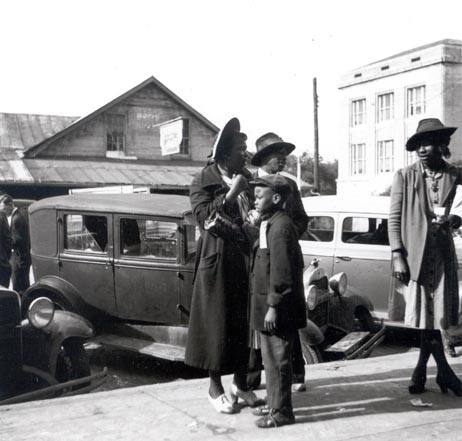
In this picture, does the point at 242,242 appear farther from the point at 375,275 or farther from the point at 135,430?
the point at 375,275

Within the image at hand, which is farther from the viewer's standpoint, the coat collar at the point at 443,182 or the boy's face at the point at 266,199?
the coat collar at the point at 443,182

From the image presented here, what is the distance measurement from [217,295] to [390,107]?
130 ft

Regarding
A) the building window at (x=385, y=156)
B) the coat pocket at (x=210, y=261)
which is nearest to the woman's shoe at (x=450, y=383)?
the coat pocket at (x=210, y=261)

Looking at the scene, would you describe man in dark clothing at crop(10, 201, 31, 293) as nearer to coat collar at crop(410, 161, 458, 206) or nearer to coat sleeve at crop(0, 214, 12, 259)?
coat sleeve at crop(0, 214, 12, 259)

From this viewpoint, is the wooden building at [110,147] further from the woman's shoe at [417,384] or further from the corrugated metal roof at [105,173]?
the woman's shoe at [417,384]

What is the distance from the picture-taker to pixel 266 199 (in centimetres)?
439

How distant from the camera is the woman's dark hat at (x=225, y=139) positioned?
4.69 m

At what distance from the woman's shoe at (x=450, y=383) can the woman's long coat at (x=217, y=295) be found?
1.54 m

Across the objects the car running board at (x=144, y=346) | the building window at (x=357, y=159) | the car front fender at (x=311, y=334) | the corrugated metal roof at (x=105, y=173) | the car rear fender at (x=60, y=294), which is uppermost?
the building window at (x=357, y=159)

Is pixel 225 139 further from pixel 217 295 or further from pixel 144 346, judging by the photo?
pixel 144 346

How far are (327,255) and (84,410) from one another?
524 cm

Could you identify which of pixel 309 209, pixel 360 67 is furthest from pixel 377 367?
pixel 360 67

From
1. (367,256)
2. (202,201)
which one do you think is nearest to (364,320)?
(367,256)

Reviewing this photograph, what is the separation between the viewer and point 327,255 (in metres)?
9.32
